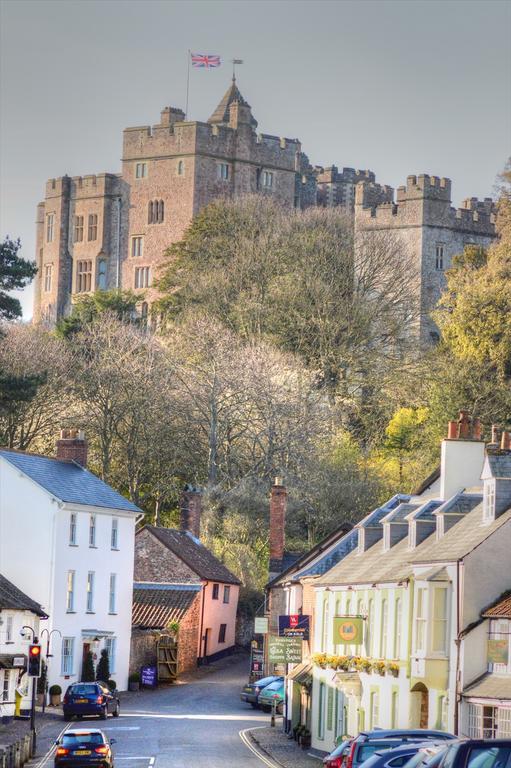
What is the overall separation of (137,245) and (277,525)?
67.9 metres

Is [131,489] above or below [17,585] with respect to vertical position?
above

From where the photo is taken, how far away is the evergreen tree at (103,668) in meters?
74.3

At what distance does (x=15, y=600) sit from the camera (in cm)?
6769

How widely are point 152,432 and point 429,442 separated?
15.5m

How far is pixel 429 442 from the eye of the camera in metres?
97.4

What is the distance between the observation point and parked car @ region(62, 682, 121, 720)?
203 feet

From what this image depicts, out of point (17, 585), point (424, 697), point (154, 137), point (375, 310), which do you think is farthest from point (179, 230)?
point (424, 697)

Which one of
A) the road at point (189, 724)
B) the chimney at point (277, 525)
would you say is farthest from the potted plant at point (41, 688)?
the chimney at point (277, 525)

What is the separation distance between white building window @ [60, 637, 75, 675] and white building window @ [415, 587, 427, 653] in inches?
1132

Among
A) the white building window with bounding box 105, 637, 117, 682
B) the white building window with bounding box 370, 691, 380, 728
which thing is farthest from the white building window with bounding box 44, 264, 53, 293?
the white building window with bounding box 370, 691, 380, 728

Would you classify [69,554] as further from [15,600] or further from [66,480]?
[15,600]

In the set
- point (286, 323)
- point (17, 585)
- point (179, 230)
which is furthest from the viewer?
point (179, 230)

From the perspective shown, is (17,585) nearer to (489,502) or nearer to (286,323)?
(489,502)

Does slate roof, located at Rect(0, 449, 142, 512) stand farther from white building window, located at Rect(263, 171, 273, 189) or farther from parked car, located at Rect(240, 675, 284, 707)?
white building window, located at Rect(263, 171, 273, 189)
